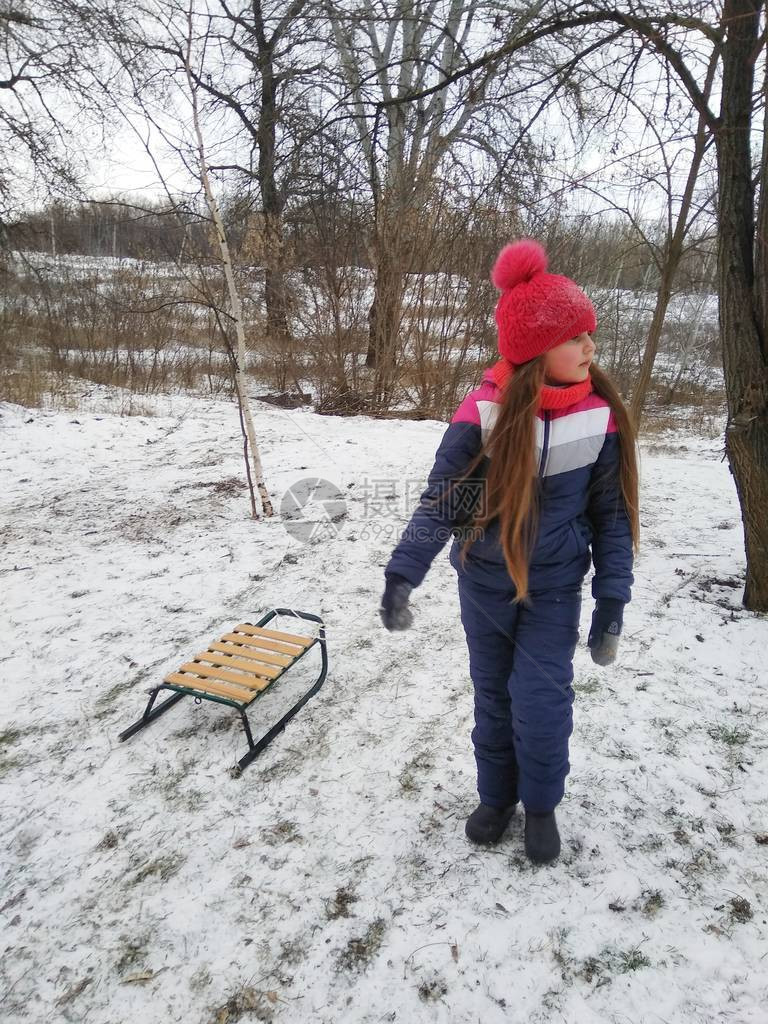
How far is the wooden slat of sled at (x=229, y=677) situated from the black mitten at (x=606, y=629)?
1.48 metres

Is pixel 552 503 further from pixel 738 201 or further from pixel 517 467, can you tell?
pixel 738 201

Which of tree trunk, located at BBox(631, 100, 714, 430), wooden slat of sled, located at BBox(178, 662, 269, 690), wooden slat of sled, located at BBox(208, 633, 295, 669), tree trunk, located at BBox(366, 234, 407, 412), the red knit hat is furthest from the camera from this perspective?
tree trunk, located at BBox(366, 234, 407, 412)

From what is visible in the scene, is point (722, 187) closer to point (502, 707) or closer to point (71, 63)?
point (502, 707)

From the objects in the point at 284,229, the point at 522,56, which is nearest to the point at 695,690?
the point at 522,56

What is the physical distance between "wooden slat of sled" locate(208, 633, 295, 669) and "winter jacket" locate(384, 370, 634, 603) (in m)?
1.32

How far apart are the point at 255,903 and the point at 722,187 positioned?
156 inches

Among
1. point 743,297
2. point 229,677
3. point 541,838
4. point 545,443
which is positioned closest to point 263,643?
point 229,677

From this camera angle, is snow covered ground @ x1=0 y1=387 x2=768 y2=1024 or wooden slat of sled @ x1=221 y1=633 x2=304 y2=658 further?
wooden slat of sled @ x1=221 y1=633 x2=304 y2=658

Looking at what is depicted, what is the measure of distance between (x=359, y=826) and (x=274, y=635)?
46.2 inches

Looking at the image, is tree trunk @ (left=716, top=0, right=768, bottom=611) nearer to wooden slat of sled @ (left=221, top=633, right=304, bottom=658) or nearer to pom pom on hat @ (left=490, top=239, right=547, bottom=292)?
pom pom on hat @ (left=490, top=239, right=547, bottom=292)

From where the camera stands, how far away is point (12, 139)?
861 centimetres

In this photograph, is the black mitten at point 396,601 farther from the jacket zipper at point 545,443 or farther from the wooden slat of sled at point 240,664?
the wooden slat of sled at point 240,664

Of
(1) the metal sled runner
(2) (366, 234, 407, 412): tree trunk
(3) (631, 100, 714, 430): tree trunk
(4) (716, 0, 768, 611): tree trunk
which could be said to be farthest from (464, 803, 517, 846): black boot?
(2) (366, 234, 407, 412): tree trunk

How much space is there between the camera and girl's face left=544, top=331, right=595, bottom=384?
1.57 m
